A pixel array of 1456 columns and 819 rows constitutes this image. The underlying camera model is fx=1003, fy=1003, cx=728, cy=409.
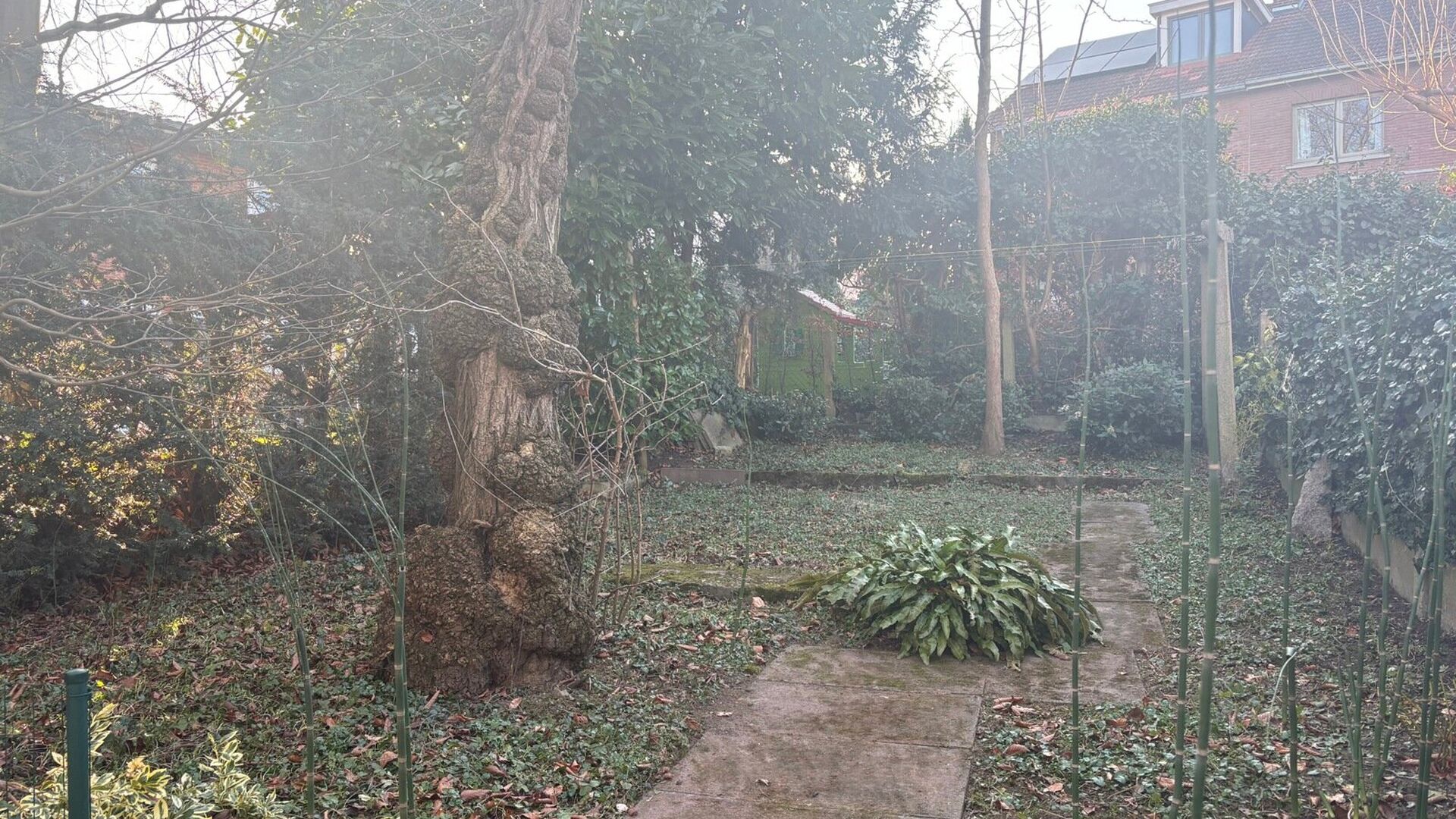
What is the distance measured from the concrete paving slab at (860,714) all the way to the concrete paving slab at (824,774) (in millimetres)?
79

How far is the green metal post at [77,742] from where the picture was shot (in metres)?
1.66

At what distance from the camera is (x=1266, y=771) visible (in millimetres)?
3113

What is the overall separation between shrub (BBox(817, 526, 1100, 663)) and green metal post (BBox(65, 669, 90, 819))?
3.65 metres

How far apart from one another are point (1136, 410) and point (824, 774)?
10.1m

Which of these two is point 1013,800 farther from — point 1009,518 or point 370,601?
point 1009,518

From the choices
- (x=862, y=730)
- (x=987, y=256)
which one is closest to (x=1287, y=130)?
(x=987, y=256)

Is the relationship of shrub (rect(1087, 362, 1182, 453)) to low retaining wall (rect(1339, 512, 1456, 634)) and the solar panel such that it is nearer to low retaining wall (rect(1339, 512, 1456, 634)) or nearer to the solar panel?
low retaining wall (rect(1339, 512, 1456, 634))

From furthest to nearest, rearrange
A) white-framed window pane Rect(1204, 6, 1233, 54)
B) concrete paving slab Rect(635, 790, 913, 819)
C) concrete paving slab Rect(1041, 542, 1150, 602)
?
white-framed window pane Rect(1204, 6, 1233, 54) < concrete paving slab Rect(1041, 542, 1150, 602) < concrete paving slab Rect(635, 790, 913, 819)

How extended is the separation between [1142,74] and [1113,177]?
793 cm

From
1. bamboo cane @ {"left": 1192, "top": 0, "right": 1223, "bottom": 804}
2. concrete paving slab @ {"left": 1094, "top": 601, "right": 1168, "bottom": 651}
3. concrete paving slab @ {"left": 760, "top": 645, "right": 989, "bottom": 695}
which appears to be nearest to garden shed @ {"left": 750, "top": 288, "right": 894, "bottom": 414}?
concrete paving slab @ {"left": 1094, "top": 601, "right": 1168, "bottom": 651}

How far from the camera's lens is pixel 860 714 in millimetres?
4027

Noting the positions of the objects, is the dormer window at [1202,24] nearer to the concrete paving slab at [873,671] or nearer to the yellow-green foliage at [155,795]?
the concrete paving slab at [873,671]

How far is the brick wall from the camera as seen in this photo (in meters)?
18.3

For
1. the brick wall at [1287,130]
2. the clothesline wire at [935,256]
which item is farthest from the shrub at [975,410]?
the brick wall at [1287,130]
